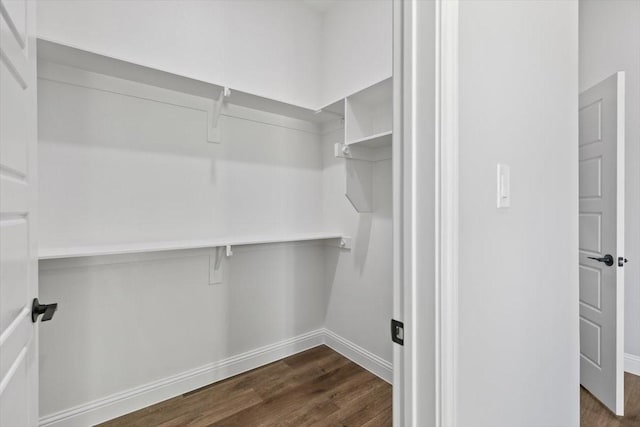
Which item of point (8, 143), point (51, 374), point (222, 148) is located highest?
point (222, 148)

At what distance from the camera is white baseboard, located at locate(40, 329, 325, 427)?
5.12 feet

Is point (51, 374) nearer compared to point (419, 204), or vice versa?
point (419, 204)

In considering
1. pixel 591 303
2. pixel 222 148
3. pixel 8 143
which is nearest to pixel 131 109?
pixel 222 148

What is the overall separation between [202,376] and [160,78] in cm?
188

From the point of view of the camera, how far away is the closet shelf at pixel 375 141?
71.0 inches

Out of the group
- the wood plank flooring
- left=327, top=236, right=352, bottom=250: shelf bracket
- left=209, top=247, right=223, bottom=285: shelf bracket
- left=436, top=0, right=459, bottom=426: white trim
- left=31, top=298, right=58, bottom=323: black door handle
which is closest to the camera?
left=436, top=0, right=459, bottom=426: white trim

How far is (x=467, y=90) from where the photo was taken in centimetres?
68

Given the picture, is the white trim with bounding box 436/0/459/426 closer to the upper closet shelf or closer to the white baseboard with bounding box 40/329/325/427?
the upper closet shelf

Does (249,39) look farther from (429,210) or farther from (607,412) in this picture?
(607,412)

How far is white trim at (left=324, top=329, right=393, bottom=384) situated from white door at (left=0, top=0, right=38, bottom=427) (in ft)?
5.93

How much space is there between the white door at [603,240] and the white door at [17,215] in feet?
8.38

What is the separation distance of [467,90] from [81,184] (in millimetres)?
1870

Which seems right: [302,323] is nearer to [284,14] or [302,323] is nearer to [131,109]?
[131,109]

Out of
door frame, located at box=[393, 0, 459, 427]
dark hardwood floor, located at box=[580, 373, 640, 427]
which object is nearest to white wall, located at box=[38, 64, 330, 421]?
door frame, located at box=[393, 0, 459, 427]
